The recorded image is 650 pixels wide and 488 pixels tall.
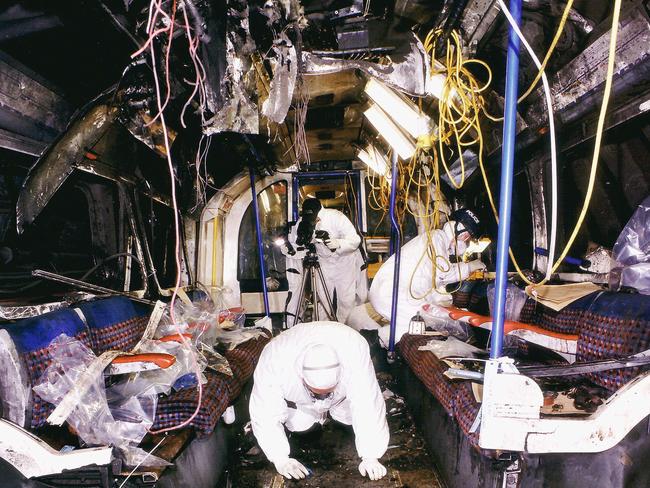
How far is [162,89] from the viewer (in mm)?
2750

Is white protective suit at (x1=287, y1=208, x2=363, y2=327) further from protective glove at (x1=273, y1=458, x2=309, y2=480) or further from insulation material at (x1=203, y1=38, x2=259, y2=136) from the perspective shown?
protective glove at (x1=273, y1=458, x2=309, y2=480)

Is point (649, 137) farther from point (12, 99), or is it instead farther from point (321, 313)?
point (12, 99)

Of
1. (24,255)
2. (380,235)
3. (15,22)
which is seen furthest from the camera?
(380,235)

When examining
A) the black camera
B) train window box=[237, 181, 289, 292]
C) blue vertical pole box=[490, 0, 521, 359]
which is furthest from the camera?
train window box=[237, 181, 289, 292]

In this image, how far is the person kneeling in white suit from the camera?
94.7 inches

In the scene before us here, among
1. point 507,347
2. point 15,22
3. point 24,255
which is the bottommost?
point 507,347

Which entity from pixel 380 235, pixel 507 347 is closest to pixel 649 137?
pixel 507 347

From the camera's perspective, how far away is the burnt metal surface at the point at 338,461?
2.30 m

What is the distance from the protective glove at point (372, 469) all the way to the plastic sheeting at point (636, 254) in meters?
2.20

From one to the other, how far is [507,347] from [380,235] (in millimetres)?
3461

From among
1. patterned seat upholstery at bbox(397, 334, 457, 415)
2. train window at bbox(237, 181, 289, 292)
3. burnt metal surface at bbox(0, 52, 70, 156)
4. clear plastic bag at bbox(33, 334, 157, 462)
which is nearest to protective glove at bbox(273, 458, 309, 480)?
clear plastic bag at bbox(33, 334, 157, 462)

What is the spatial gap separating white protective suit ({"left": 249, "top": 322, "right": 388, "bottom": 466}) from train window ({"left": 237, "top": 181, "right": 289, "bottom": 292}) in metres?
3.13

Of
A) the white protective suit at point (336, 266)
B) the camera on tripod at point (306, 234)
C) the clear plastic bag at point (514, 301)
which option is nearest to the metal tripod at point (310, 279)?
the camera on tripod at point (306, 234)

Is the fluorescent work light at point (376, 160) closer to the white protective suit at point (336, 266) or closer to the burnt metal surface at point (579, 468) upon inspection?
the white protective suit at point (336, 266)
